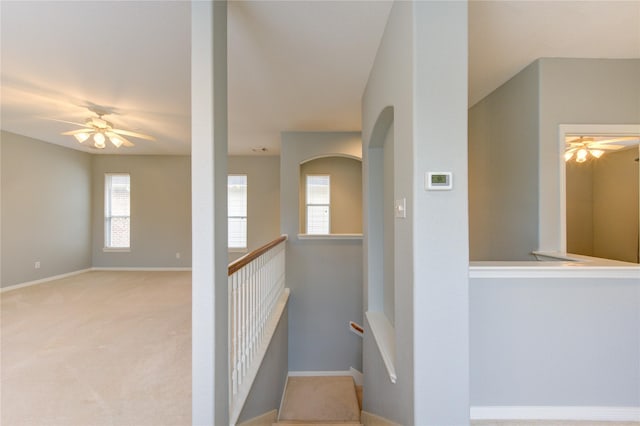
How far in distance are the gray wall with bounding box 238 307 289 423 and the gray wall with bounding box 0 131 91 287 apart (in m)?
5.00

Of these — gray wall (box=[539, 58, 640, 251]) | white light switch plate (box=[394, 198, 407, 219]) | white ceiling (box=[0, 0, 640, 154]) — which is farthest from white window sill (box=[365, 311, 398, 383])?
white ceiling (box=[0, 0, 640, 154])

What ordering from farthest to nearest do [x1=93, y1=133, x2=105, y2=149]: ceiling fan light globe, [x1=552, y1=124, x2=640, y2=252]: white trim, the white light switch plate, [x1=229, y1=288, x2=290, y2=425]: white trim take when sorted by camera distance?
[x1=93, y1=133, x2=105, y2=149]: ceiling fan light globe → [x1=552, y1=124, x2=640, y2=252]: white trim → [x1=229, y1=288, x2=290, y2=425]: white trim → the white light switch plate

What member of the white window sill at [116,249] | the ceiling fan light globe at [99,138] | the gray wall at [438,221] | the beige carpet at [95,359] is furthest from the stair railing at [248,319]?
the white window sill at [116,249]

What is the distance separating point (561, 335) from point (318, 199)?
547cm

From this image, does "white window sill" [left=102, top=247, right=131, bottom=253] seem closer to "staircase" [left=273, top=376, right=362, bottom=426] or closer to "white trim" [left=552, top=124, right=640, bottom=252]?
"staircase" [left=273, top=376, right=362, bottom=426]

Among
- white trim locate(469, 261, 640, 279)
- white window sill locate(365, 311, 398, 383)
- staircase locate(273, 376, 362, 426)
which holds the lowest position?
staircase locate(273, 376, 362, 426)

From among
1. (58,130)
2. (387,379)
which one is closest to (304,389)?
(387,379)

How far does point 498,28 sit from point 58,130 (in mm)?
6336

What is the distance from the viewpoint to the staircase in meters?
3.75

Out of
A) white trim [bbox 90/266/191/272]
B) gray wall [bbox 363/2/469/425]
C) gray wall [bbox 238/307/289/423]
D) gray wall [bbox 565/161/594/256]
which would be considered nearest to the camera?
gray wall [bbox 363/2/469/425]

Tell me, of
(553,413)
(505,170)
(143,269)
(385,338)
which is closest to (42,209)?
(143,269)

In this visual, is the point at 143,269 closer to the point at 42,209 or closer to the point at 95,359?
the point at 42,209

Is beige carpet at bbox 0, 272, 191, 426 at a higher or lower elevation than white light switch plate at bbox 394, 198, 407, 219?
lower

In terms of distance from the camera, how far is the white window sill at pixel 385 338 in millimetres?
1947
